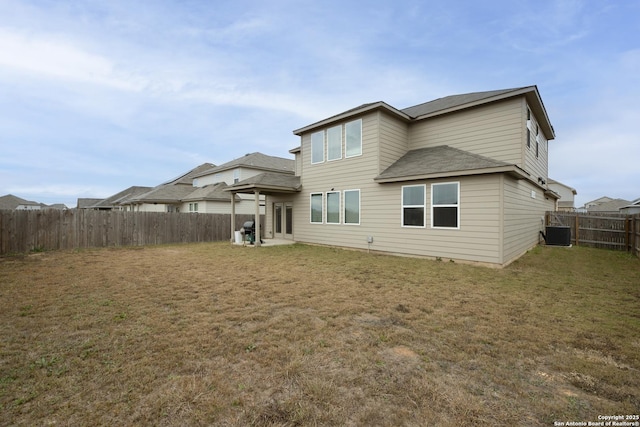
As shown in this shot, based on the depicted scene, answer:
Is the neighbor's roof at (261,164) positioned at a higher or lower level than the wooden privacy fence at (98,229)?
higher

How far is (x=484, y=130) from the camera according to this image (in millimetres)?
9766

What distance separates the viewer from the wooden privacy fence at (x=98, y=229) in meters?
11.0

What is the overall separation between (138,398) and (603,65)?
21274 mm

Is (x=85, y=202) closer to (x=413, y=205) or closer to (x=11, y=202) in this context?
(x=11, y=202)

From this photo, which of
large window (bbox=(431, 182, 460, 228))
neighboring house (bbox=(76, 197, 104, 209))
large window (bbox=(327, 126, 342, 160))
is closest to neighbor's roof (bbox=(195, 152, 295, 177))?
large window (bbox=(327, 126, 342, 160))

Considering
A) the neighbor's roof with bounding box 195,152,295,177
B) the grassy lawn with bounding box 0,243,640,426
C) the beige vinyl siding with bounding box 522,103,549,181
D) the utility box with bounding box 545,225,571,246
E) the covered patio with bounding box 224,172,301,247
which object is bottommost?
the grassy lawn with bounding box 0,243,640,426

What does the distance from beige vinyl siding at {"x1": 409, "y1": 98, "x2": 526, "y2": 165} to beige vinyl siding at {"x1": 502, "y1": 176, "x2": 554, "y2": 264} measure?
127 centimetres

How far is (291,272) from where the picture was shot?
7.39 meters

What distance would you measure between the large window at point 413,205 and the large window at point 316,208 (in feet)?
14.0

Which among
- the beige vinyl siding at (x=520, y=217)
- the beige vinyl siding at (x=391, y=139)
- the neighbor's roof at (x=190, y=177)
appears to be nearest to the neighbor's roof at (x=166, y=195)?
the neighbor's roof at (x=190, y=177)

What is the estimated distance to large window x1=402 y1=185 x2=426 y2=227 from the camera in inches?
370

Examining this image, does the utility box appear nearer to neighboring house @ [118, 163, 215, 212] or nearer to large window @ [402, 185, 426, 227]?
large window @ [402, 185, 426, 227]

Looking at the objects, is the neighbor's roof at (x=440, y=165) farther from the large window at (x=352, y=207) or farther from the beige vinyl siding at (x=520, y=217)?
the large window at (x=352, y=207)

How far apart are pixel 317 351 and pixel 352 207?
8.74 meters
